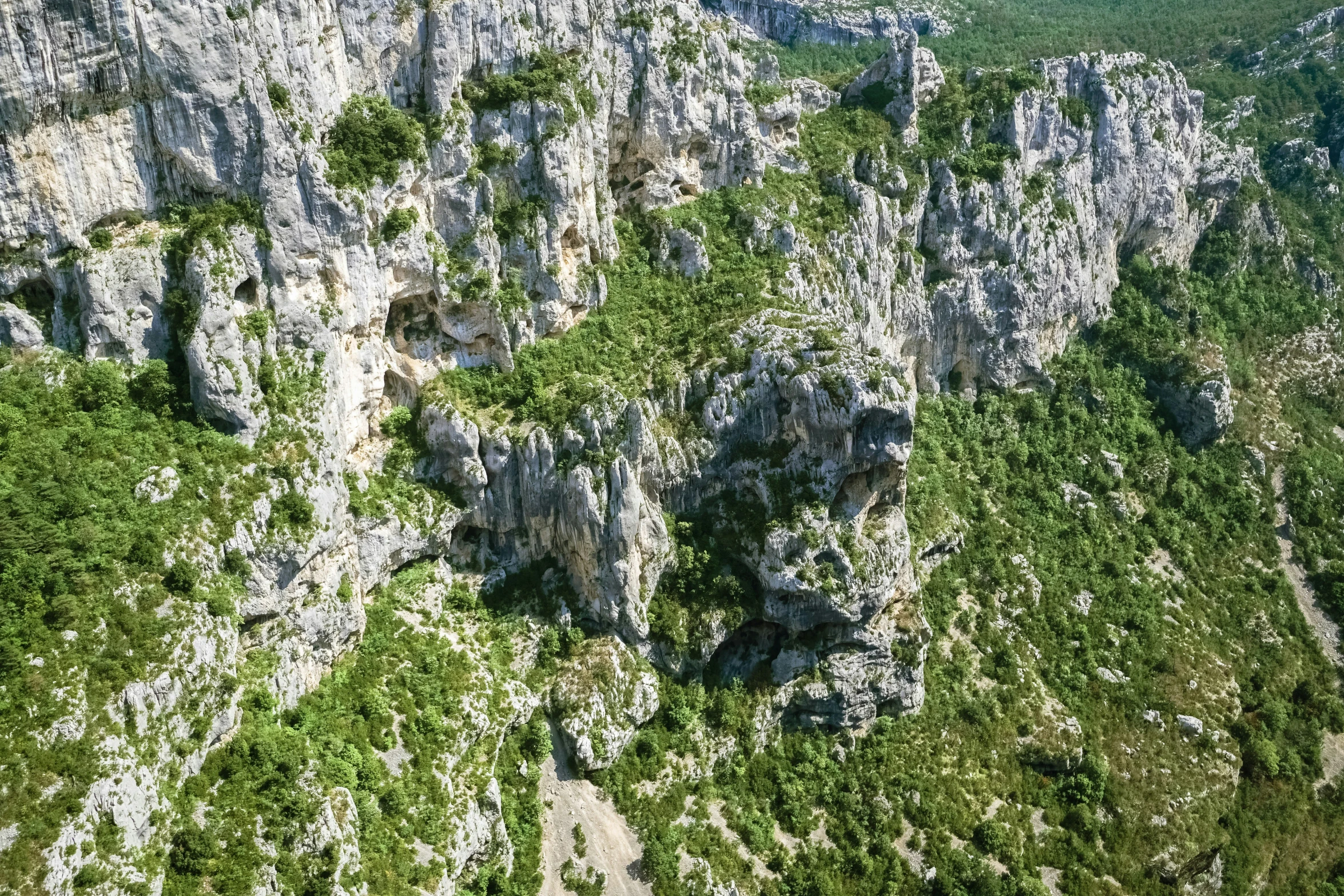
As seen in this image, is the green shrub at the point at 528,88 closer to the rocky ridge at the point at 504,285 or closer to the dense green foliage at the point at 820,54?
the rocky ridge at the point at 504,285

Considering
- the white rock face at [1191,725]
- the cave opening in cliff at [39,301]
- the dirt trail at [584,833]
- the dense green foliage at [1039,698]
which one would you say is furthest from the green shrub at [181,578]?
the white rock face at [1191,725]

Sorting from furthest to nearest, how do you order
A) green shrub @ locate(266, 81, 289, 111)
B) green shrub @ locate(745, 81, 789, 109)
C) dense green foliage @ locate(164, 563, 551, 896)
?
green shrub @ locate(745, 81, 789, 109) → green shrub @ locate(266, 81, 289, 111) → dense green foliage @ locate(164, 563, 551, 896)

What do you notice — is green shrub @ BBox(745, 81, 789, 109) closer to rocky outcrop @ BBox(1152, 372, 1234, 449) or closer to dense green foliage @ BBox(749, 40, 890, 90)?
dense green foliage @ BBox(749, 40, 890, 90)

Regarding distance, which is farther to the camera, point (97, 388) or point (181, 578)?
point (97, 388)

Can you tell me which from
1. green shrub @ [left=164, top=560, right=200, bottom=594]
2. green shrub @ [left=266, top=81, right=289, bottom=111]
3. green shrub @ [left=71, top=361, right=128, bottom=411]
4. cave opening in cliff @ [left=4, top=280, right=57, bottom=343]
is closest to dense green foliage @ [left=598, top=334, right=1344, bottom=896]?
green shrub @ [left=164, top=560, right=200, bottom=594]

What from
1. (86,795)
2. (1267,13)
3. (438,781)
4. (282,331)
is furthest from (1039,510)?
(1267,13)

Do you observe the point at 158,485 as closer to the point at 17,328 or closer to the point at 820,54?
the point at 17,328

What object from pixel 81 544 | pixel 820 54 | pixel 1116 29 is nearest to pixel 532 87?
pixel 81 544
